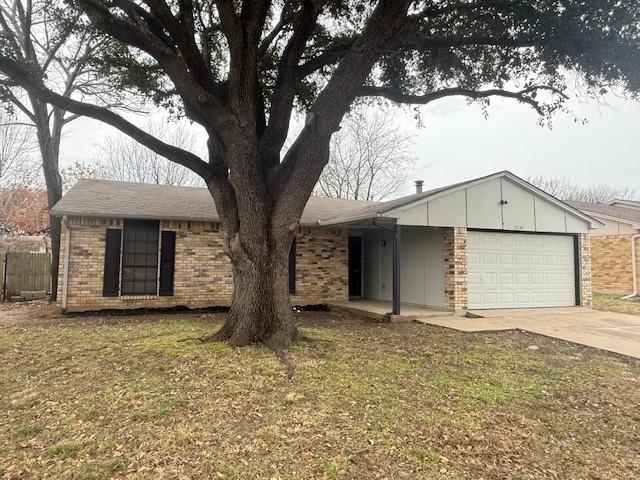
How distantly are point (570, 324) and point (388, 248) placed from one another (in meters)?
5.31

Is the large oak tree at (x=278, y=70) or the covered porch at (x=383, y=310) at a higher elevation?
the large oak tree at (x=278, y=70)

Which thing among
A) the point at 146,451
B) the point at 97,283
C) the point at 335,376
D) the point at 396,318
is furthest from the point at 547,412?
the point at 97,283

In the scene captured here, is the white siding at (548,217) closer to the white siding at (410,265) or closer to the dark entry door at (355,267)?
the white siding at (410,265)

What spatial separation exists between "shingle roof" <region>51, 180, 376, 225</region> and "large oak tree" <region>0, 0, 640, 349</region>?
156 inches

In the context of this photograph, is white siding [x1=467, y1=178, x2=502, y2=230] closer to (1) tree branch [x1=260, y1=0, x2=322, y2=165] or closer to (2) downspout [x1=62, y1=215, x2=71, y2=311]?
(1) tree branch [x1=260, y1=0, x2=322, y2=165]

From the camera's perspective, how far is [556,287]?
11953 millimetres

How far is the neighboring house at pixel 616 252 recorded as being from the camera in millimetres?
16188

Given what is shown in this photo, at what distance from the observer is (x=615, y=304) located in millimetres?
13344

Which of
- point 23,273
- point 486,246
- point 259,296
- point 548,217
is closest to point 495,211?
point 486,246

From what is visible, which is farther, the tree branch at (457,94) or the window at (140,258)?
the window at (140,258)

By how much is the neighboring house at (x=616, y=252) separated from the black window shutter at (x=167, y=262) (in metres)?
15.8

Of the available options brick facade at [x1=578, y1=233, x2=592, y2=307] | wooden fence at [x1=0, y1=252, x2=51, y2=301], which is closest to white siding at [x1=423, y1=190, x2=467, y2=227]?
brick facade at [x1=578, y1=233, x2=592, y2=307]

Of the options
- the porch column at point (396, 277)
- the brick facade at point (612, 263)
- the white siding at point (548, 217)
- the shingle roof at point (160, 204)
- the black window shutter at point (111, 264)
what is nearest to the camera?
the porch column at point (396, 277)

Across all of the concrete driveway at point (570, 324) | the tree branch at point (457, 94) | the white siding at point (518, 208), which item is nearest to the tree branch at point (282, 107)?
the tree branch at point (457, 94)
